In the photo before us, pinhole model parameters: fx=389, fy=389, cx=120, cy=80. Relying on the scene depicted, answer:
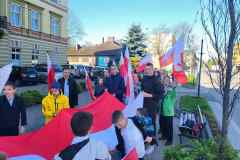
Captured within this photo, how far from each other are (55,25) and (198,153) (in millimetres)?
46202

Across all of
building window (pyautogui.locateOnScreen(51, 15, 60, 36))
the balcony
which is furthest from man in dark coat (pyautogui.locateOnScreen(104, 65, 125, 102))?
building window (pyautogui.locateOnScreen(51, 15, 60, 36))

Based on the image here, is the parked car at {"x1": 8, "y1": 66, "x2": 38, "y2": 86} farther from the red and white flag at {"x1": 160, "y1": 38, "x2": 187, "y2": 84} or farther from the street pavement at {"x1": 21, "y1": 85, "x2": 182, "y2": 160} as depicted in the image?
the red and white flag at {"x1": 160, "y1": 38, "x2": 187, "y2": 84}

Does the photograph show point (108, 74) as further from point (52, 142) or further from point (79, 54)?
point (79, 54)

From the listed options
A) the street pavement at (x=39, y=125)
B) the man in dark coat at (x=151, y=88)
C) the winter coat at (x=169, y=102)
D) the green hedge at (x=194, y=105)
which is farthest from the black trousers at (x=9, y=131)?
the green hedge at (x=194, y=105)

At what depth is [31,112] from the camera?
14.5 meters

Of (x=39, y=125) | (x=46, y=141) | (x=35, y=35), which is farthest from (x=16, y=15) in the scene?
(x=46, y=141)

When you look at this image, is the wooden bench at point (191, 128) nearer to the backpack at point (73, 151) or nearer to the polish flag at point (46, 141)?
the polish flag at point (46, 141)

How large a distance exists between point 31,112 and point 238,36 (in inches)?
402

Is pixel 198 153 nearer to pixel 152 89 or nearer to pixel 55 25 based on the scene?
pixel 152 89

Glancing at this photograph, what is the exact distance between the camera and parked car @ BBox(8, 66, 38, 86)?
3091 centimetres

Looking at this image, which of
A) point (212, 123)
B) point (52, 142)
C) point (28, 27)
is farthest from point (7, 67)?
point (28, 27)

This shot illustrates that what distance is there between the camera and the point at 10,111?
6.17 m

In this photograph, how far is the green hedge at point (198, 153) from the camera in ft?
19.1

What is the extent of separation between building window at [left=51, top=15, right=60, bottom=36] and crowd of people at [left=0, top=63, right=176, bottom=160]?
3884 centimetres
